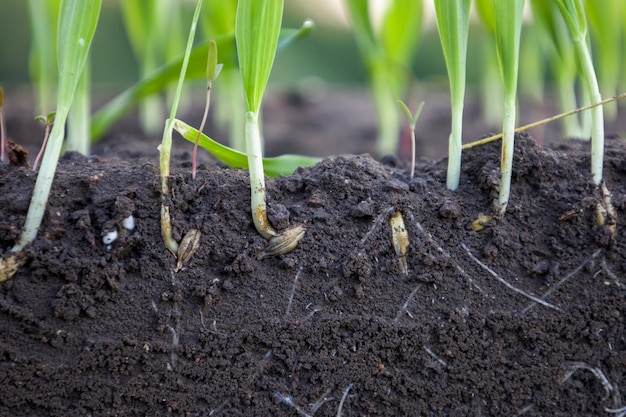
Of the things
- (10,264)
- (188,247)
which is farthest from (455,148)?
(10,264)

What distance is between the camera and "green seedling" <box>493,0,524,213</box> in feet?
2.58

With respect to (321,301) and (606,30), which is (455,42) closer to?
(321,301)

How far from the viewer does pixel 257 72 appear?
0.77 m

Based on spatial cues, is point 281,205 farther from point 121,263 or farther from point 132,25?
point 132,25

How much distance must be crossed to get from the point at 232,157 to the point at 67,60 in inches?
10.5

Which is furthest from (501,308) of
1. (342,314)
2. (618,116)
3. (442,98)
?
(442,98)

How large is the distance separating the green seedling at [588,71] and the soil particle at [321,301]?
37mm

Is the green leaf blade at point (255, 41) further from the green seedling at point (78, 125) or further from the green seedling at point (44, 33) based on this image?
the green seedling at point (44, 33)

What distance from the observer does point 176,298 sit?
74 centimetres

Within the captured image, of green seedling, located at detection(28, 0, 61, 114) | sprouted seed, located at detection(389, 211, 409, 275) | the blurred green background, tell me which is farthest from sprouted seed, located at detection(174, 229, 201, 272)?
the blurred green background

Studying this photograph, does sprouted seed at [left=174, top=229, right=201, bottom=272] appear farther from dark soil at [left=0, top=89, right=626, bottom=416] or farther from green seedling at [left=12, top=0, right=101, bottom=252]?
green seedling at [left=12, top=0, right=101, bottom=252]

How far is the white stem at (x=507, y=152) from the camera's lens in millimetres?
A: 807

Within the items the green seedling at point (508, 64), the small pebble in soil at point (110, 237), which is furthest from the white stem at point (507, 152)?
the small pebble in soil at point (110, 237)

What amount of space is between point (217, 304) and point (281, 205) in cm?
16
